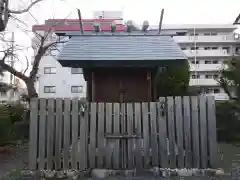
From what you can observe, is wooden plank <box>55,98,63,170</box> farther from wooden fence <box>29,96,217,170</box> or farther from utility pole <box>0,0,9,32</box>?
utility pole <box>0,0,9,32</box>

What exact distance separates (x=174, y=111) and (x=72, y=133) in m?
2.43

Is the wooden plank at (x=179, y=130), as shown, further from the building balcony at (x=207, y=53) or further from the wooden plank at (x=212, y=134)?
the building balcony at (x=207, y=53)

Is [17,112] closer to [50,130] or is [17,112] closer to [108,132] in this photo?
[50,130]

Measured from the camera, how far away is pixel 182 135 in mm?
6910

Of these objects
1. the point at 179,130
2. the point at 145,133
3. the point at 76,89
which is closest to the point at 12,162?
the point at 145,133

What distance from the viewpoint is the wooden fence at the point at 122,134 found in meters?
6.88

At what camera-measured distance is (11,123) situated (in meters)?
14.3

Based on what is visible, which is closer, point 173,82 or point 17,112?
point 173,82

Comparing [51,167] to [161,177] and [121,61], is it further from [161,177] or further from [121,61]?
[121,61]

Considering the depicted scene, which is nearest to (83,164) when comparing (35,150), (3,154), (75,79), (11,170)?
(35,150)

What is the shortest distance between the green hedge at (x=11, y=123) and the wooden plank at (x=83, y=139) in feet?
20.1

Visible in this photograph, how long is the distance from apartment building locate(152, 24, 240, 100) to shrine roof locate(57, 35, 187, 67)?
109 ft

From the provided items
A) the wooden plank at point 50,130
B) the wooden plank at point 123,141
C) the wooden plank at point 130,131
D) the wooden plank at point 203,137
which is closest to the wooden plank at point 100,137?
the wooden plank at point 123,141

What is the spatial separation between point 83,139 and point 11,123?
→ 865 cm
